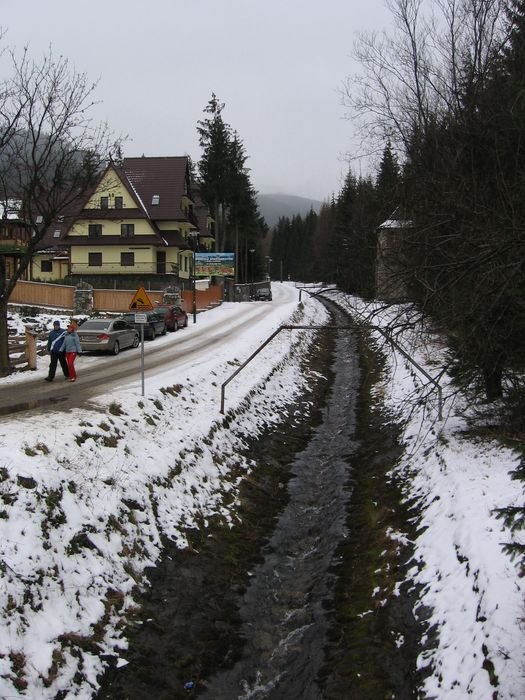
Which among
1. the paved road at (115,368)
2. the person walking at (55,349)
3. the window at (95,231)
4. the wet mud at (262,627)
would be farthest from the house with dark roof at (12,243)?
the wet mud at (262,627)

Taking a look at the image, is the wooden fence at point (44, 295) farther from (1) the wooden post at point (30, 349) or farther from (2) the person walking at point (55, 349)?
(2) the person walking at point (55, 349)

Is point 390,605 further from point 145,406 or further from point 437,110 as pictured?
point 437,110

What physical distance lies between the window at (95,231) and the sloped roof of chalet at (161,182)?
191 inches

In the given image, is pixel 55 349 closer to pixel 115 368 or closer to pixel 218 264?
pixel 115 368

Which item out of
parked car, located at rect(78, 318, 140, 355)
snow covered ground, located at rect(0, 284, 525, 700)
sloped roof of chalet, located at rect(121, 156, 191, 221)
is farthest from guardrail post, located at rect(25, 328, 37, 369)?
sloped roof of chalet, located at rect(121, 156, 191, 221)

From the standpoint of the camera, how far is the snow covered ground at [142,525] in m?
6.12

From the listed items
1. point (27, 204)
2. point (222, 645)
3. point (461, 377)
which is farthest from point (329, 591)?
point (27, 204)

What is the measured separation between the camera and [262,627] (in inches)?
306

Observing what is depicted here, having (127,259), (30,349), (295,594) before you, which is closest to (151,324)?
(30,349)

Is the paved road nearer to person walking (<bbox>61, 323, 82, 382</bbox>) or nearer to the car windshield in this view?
person walking (<bbox>61, 323, 82, 382</bbox>)

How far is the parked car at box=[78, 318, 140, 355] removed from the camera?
77.0ft

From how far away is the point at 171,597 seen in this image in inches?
324

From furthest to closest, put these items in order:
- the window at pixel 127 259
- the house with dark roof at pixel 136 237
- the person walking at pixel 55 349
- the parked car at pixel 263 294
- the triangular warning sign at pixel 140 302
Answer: the parked car at pixel 263 294, the window at pixel 127 259, the house with dark roof at pixel 136 237, the person walking at pixel 55 349, the triangular warning sign at pixel 140 302

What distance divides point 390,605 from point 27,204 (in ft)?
53.5
